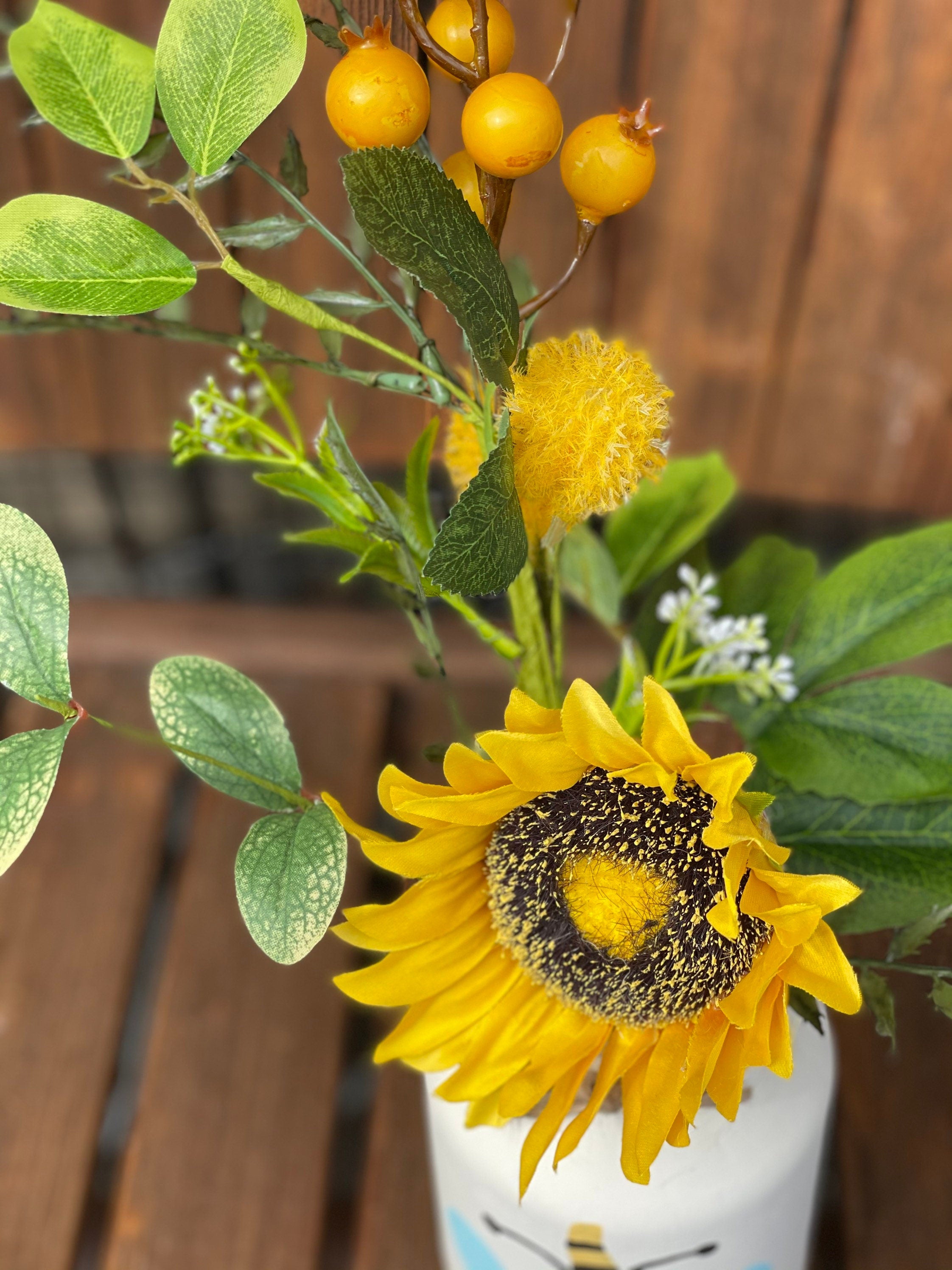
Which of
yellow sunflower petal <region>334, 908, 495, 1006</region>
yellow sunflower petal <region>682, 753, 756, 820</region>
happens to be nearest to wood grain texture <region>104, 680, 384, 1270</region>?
yellow sunflower petal <region>334, 908, 495, 1006</region>

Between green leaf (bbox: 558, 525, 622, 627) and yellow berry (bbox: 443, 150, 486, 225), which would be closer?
yellow berry (bbox: 443, 150, 486, 225)

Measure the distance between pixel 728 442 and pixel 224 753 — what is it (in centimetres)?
47

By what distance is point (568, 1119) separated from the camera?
1.09ft

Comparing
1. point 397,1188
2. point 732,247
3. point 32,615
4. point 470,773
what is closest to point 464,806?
point 470,773

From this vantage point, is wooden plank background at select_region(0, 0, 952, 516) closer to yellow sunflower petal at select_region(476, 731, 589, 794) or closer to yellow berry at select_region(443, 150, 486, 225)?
yellow berry at select_region(443, 150, 486, 225)

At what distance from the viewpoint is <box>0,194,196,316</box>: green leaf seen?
0.74 feet

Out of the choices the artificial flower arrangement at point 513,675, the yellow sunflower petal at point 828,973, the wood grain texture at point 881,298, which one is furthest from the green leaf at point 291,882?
the wood grain texture at point 881,298

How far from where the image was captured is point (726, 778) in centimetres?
22

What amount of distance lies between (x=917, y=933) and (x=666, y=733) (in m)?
0.11

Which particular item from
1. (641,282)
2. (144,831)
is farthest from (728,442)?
(144,831)

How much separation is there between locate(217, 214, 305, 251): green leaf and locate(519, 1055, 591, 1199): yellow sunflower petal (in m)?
0.23

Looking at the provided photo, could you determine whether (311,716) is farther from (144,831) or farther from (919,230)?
(919,230)

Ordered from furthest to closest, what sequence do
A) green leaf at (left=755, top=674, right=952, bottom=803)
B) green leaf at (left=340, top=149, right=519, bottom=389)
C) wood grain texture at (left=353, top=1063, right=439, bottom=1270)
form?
wood grain texture at (left=353, top=1063, right=439, bottom=1270) < green leaf at (left=755, top=674, right=952, bottom=803) < green leaf at (left=340, top=149, right=519, bottom=389)

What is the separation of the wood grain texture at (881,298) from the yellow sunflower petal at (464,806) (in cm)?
44
